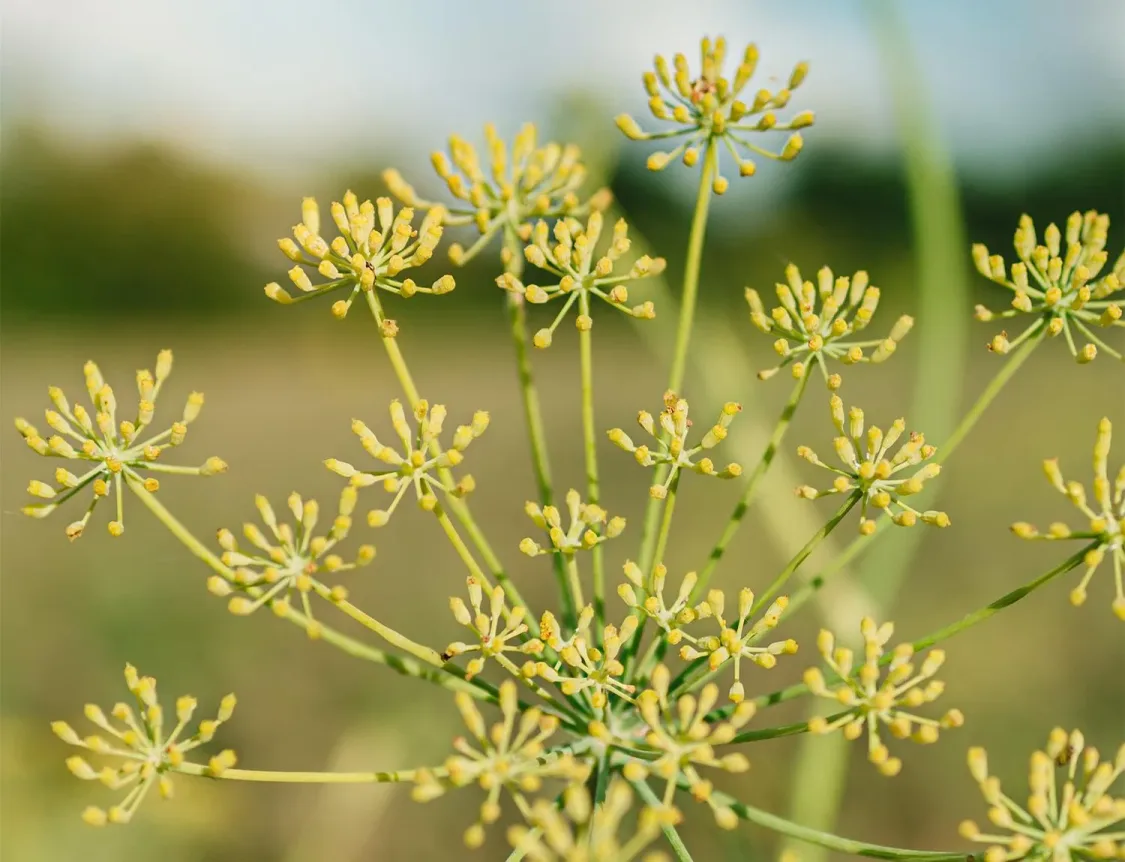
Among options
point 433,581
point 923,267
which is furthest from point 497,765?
point 433,581

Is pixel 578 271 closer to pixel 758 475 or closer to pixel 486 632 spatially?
pixel 758 475

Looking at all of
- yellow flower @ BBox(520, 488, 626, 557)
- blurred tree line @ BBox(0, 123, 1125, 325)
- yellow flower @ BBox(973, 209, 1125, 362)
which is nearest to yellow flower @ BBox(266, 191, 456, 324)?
yellow flower @ BBox(520, 488, 626, 557)

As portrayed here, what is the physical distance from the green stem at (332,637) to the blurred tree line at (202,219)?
13.0 metres

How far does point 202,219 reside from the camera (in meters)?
22.5

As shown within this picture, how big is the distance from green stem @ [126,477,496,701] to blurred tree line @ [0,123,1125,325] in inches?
512

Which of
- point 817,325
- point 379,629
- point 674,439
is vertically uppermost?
point 817,325

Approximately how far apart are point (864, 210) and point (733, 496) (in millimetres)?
11157

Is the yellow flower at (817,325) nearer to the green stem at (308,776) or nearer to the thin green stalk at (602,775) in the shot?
the thin green stalk at (602,775)

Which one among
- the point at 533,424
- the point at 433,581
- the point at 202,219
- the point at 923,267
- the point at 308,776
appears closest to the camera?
the point at 308,776

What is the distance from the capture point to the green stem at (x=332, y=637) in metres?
1.13

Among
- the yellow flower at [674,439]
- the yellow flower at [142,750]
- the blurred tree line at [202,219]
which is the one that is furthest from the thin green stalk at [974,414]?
the blurred tree line at [202,219]

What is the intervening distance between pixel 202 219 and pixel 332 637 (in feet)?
77.3

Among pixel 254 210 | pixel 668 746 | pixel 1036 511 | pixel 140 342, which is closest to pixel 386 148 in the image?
pixel 254 210

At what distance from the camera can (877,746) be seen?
1.04 metres
